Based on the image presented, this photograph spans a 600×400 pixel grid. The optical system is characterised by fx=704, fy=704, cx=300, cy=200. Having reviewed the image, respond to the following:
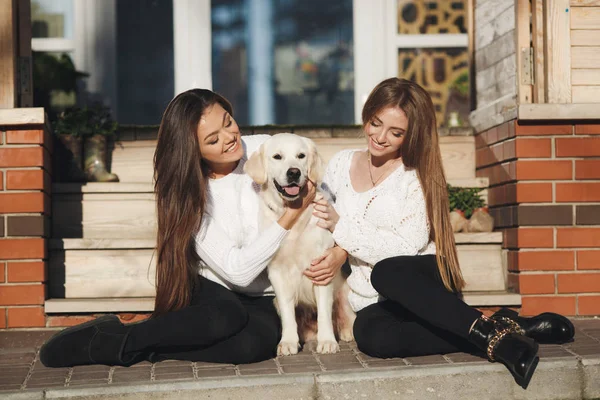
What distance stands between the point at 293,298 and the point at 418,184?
755mm

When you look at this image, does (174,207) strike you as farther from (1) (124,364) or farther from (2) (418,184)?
(2) (418,184)

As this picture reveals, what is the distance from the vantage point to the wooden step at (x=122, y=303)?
144 inches

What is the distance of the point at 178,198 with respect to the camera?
3080 millimetres

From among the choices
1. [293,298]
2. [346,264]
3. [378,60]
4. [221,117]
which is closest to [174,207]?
[221,117]

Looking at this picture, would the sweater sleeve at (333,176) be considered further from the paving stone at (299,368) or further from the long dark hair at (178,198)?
the paving stone at (299,368)

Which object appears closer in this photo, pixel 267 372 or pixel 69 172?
pixel 267 372

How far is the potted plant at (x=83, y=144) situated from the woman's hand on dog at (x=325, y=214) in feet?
6.13

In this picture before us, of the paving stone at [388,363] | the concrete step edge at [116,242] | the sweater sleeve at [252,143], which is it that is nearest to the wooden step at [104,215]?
the concrete step edge at [116,242]

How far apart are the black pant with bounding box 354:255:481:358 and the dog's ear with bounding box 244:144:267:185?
2.08 feet

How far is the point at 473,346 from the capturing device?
2.87m

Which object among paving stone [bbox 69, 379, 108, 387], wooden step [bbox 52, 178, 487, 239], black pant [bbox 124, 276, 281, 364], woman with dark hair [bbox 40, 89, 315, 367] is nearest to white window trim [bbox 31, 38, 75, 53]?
wooden step [bbox 52, 178, 487, 239]

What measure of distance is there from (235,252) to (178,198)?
0.35 m

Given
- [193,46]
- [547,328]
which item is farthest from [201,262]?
[193,46]

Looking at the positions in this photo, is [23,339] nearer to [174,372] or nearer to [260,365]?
[174,372]
